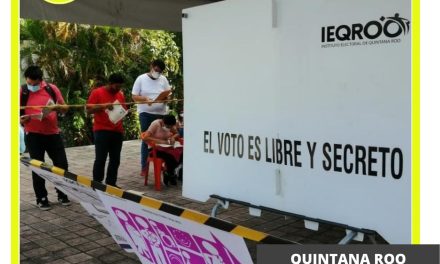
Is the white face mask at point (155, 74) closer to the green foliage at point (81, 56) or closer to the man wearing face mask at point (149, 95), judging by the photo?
the man wearing face mask at point (149, 95)

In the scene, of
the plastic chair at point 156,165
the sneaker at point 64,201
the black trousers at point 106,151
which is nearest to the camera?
the sneaker at point 64,201

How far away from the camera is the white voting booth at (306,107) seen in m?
2.65

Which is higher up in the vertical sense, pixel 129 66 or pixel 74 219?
pixel 129 66

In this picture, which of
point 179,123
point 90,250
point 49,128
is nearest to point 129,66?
point 179,123

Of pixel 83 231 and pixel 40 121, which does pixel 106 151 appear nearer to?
pixel 40 121

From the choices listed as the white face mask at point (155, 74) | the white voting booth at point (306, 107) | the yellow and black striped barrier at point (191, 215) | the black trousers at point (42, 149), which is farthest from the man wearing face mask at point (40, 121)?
the yellow and black striped barrier at point (191, 215)

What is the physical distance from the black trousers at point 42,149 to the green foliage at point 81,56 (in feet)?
16.8

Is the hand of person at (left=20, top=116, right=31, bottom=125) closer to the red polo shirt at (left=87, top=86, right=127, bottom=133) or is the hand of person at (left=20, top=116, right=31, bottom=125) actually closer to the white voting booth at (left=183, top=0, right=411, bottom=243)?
the red polo shirt at (left=87, top=86, right=127, bottom=133)

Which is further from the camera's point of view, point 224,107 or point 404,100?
point 224,107

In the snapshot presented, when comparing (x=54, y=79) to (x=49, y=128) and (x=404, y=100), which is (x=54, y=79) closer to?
(x=49, y=128)

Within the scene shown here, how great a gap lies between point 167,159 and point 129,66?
6.02 m

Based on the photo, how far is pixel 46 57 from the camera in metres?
10.8

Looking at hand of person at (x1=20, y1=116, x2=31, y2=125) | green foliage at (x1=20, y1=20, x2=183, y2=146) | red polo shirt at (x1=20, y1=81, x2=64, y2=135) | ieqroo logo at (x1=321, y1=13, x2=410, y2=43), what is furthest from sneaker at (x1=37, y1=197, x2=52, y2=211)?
green foliage at (x1=20, y1=20, x2=183, y2=146)

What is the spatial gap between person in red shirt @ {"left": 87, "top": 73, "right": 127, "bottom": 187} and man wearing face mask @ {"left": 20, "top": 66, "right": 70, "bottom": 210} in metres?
0.44
